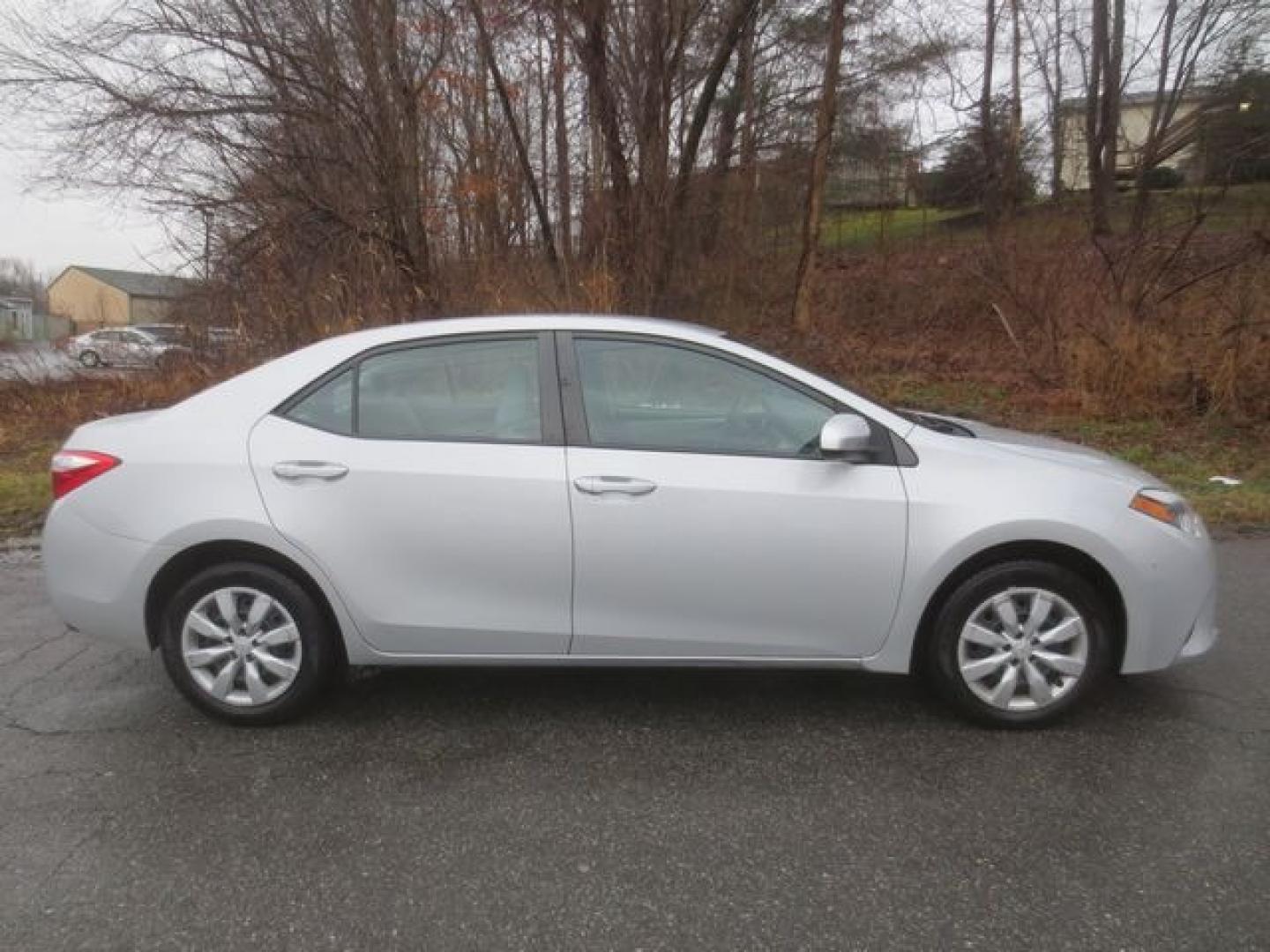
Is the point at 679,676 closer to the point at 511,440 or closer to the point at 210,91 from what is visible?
the point at 511,440

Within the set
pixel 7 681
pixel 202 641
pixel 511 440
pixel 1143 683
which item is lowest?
pixel 1143 683

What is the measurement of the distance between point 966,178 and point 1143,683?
58.2 feet

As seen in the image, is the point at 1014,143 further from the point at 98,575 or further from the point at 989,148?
the point at 98,575

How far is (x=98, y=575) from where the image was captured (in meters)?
3.42

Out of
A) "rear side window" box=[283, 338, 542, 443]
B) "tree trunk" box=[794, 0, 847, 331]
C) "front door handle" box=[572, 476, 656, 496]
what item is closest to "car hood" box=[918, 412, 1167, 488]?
"front door handle" box=[572, 476, 656, 496]

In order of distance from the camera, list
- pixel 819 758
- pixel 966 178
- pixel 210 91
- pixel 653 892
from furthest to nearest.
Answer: pixel 966 178 → pixel 210 91 → pixel 819 758 → pixel 653 892

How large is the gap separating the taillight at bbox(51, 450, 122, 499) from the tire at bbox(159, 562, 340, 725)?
0.55 m

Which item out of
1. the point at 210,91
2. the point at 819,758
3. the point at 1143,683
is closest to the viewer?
the point at 819,758

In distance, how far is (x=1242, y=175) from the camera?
10008 millimetres

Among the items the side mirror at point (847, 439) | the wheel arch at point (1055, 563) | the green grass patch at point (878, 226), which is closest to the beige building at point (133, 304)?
the side mirror at point (847, 439)

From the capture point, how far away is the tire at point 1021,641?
331 centimetres

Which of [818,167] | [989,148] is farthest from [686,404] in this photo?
[989,148]

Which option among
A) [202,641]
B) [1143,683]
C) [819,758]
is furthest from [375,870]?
[1143,683]

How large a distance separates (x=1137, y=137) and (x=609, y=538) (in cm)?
1120
